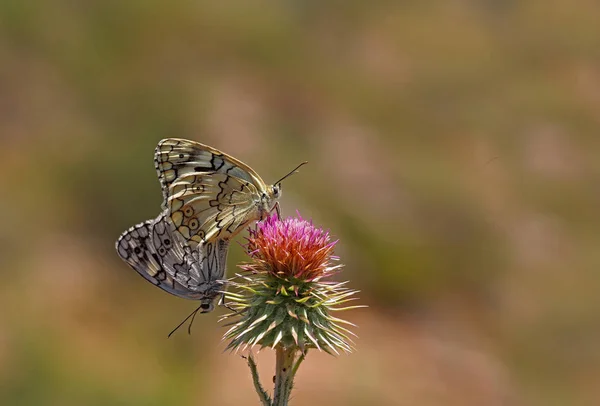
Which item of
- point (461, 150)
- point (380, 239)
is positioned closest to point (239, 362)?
point (380, 239)

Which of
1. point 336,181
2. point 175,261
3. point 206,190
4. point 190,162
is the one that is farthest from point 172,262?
point 336,181

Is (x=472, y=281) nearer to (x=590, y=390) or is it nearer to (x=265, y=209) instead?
(x=590, y=390)

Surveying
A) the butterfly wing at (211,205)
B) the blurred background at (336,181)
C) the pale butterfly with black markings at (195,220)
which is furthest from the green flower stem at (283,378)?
the blurred background at (336,181)

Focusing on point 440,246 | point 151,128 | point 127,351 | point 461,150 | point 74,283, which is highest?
point 461,150

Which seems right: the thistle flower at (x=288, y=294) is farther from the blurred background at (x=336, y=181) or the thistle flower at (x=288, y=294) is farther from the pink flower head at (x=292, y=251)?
the blurred background at (x=336, y=181)

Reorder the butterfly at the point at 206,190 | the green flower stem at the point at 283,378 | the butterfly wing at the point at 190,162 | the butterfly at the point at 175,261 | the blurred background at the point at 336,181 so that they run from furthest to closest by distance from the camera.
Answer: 1. the blurred background at the point at 336,181
2. the butterfly wing at the point at 190,162
3. the butterfly at the point at 206,190
4. the butterfly at the point at 175,261
5. the green flower stem at the point at 283,378

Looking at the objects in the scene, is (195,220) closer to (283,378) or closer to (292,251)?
(292,251)
